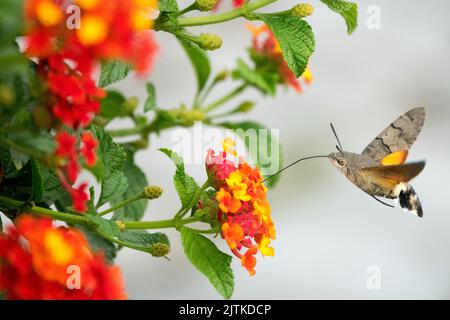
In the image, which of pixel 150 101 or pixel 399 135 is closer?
pixel 399 135

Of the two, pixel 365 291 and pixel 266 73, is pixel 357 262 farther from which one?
pixel 266 73

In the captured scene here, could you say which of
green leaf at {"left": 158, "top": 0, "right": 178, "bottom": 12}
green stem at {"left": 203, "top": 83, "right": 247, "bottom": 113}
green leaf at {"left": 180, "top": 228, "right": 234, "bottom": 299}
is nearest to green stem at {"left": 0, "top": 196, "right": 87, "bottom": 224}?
green leaf at {"left": 180, "top": 228, "right": 234, "bottom": 299}

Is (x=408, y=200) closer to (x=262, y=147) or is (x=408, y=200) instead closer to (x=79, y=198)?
(x=262, y=147)

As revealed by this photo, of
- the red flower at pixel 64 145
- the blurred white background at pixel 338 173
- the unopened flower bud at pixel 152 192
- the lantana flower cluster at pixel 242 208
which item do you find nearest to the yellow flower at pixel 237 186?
the lantana flower cluster at pixel 242 208

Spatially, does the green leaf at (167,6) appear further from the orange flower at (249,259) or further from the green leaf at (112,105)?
the green leaf at (112,105)

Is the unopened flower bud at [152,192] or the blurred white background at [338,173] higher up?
the blurred white background at [338,173]

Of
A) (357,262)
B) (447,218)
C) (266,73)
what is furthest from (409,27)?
(266,73)

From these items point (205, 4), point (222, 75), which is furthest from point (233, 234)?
point (222, 75)
